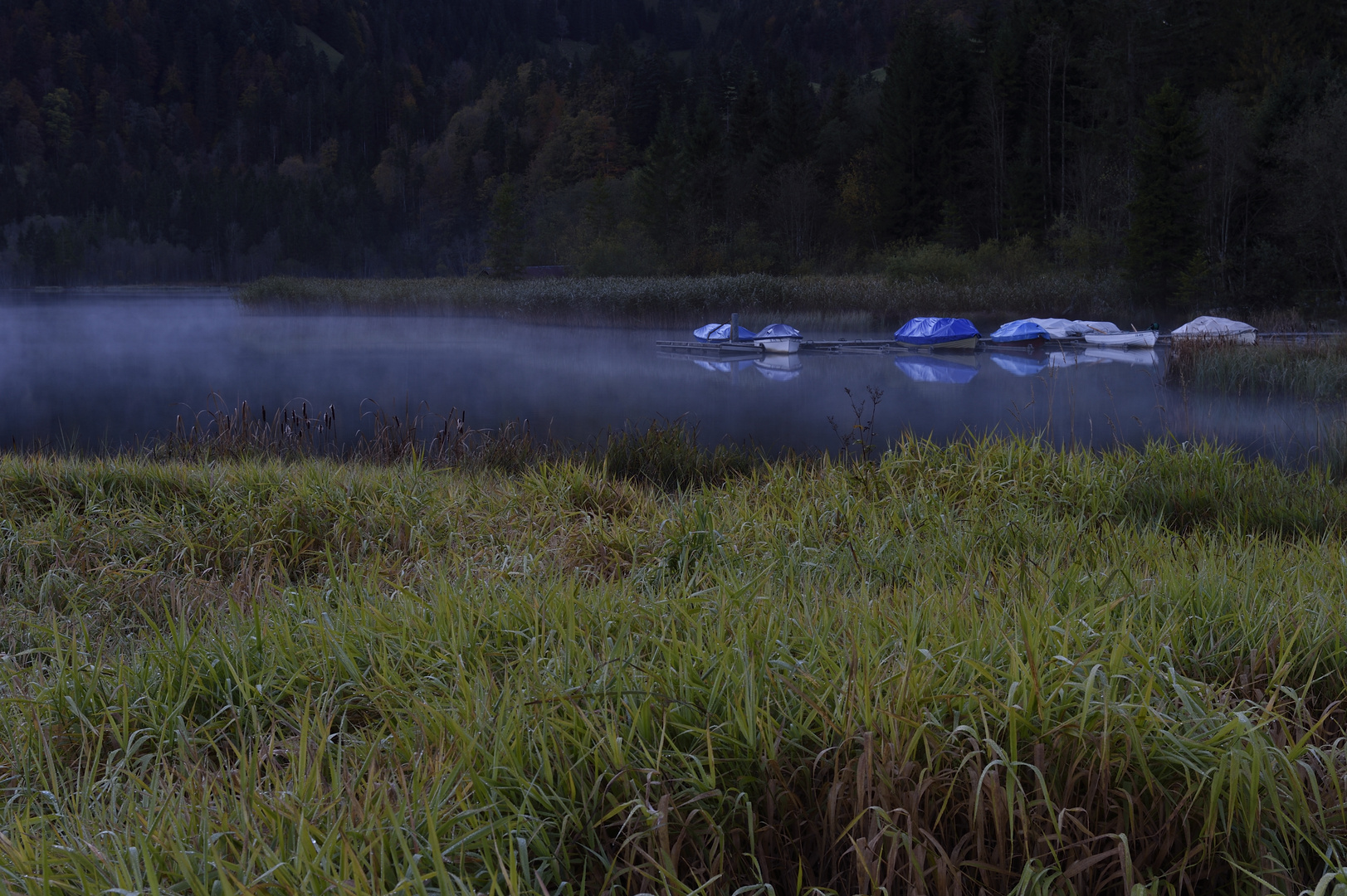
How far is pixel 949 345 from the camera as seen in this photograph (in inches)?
945

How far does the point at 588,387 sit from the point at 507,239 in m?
34.8

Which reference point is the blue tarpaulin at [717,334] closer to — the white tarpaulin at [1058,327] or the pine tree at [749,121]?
the white tarpaulin at [1058,327]

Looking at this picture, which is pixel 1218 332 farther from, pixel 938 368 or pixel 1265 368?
pixel 938 368

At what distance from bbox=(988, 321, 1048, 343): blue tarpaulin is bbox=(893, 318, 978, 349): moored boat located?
0.76m

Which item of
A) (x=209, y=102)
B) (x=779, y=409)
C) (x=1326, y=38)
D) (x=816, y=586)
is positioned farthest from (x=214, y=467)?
(x=209, y=102)

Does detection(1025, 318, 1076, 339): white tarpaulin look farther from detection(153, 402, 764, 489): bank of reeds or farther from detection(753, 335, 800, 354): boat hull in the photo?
detection(153, 402, 764, 489): bank of reeds

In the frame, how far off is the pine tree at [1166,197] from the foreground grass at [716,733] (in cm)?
2695

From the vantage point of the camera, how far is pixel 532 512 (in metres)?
5.71

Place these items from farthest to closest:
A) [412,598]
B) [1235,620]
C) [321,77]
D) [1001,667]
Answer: [321,77], [412,598], [1235,620], [1001,667]

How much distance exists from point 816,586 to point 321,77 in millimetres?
93110

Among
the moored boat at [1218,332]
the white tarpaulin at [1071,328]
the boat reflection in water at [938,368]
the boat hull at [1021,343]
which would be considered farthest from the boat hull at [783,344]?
the moored boat at [1218,332]

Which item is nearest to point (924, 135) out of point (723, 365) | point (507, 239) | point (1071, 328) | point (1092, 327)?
point (507, 239)

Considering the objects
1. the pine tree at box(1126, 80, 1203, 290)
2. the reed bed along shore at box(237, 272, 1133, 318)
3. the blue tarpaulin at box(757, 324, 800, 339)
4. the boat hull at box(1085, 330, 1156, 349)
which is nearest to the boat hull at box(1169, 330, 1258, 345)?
the boat hull at box(1085, 330, 1156, 349)

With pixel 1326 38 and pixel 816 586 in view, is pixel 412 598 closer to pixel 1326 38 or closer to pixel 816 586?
pixel 816 586
